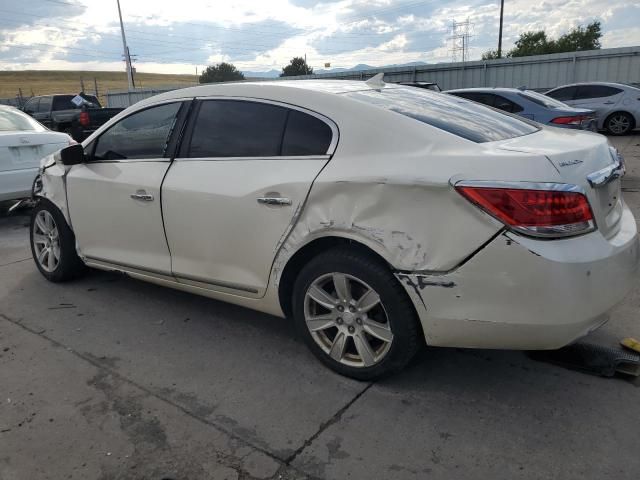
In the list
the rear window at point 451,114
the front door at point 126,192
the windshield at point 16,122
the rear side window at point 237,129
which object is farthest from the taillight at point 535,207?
the windshield at point 16,122

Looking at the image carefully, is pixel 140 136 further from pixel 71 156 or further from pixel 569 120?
pixel 569 120

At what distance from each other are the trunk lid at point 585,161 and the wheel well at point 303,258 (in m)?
0.83

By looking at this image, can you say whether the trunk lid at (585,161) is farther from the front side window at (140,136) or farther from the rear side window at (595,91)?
the rear side window at (595,91)

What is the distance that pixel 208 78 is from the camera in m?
72.3

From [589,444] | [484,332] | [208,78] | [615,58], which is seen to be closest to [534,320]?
[484,332]

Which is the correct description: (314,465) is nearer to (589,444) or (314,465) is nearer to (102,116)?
(589,444)

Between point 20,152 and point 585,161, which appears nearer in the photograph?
point 585,161

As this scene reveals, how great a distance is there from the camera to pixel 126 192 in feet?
12.1

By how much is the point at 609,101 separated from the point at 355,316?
1487cm

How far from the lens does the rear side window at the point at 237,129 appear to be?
3.07 meters

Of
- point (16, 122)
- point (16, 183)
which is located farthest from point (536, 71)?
point (16, 183)

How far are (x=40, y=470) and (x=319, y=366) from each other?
4.83 feet

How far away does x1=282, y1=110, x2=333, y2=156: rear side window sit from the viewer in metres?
2.87

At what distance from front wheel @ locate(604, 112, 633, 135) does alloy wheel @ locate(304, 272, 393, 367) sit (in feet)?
48.2
